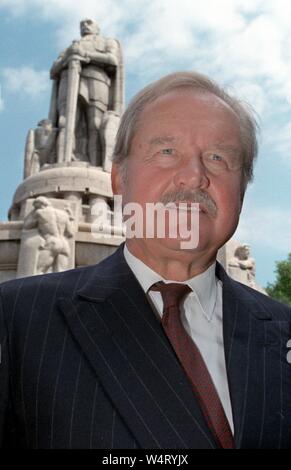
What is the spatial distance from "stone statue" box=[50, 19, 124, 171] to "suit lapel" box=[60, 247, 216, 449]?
14350 mm

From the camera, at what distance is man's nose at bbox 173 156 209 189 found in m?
1.66

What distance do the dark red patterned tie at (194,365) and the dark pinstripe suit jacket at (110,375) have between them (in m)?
0.04

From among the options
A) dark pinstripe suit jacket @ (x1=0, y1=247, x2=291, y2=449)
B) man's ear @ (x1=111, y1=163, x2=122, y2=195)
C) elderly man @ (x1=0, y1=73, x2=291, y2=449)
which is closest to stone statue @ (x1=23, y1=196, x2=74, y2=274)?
man's ear @ (x1=111, y1=163, x2=122, y2=195)

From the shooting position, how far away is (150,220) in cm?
165

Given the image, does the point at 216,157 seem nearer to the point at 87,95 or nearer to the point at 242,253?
the point at 242,253

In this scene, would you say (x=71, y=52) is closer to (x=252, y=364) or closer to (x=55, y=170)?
(x=55, y=170)

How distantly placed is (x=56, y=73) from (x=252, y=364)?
1689 cm

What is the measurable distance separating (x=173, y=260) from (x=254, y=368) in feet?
1.31

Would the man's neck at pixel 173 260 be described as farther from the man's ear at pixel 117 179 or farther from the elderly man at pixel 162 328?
the man's ear at pixel 117 179

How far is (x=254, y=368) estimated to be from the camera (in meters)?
1.60

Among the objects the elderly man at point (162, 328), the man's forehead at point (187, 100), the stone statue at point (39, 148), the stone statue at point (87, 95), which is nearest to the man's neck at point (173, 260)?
the elderly man at point (162, 328)

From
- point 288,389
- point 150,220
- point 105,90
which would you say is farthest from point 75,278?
point 105,90

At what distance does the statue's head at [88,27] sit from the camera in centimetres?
1756

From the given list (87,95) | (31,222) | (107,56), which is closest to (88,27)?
(107,56)
